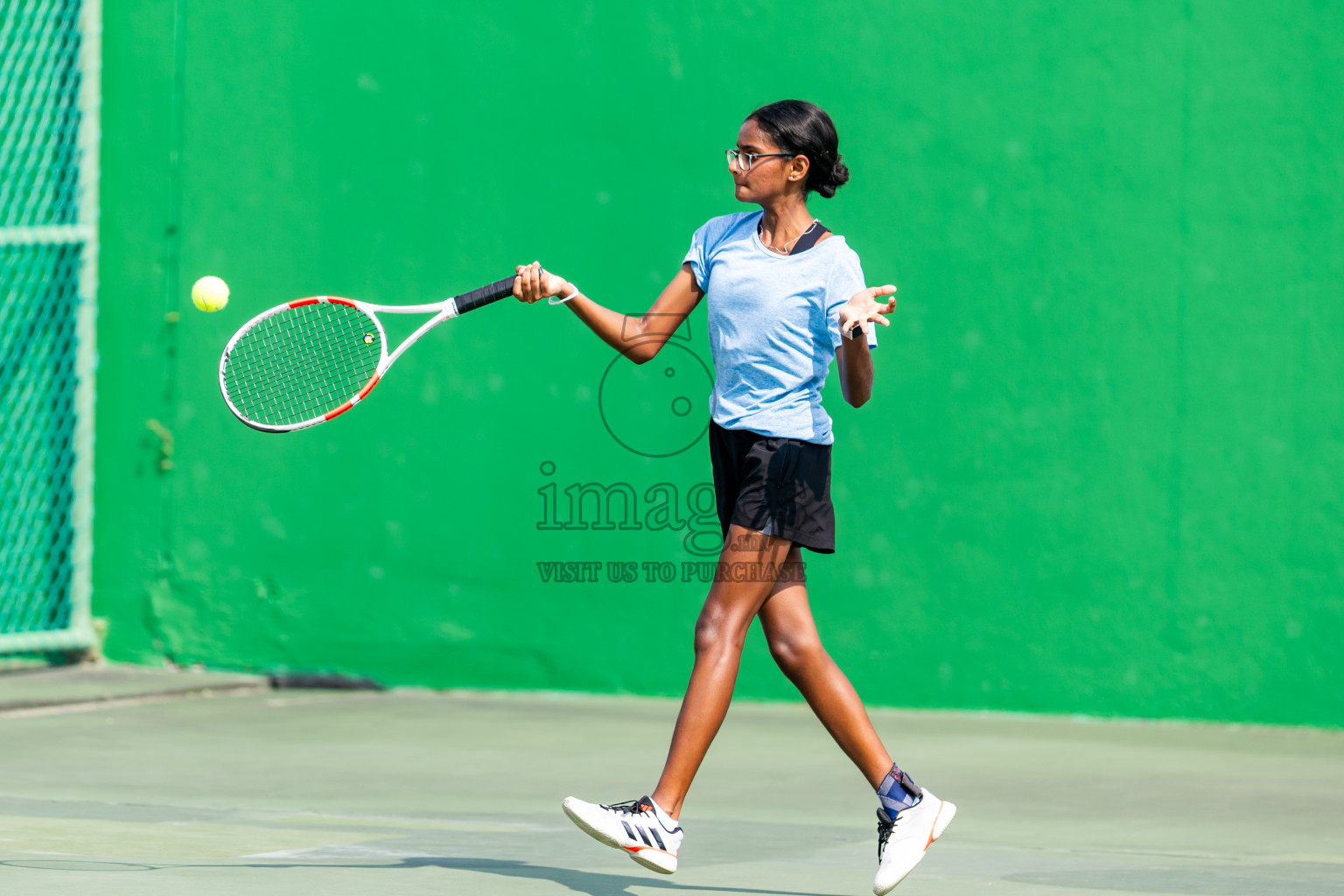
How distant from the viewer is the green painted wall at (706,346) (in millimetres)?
6688

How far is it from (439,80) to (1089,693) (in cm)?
358

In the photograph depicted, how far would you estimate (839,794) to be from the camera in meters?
5.56

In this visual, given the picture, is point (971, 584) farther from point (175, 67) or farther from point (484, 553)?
point (175, 67)

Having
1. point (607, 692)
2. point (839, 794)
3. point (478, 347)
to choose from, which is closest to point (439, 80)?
point (478, 347)

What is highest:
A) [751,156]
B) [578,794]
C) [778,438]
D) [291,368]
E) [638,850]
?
[751,156]

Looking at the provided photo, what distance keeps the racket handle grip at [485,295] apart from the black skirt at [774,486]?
58 cm

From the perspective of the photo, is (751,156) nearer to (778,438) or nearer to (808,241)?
(808,241)

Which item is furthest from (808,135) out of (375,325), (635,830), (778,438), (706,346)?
(706,346)

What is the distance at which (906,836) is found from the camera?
3.92 metres

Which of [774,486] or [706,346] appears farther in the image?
[706,346]

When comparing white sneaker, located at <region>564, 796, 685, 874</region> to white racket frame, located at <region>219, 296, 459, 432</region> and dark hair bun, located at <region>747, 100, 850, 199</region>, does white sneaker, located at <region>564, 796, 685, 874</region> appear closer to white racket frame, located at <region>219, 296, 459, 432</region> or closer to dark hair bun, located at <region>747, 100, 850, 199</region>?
white racket frame, located at <region>219, 296, 459, 432</region>

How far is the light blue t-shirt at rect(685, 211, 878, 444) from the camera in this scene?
4.05 metres

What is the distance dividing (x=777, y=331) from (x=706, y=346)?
120 inches

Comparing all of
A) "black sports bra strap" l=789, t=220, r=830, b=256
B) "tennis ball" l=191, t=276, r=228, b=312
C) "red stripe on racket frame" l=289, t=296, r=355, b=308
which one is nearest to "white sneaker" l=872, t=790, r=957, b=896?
"black sports bra strap" l=789, t=220, r=830, b=256
